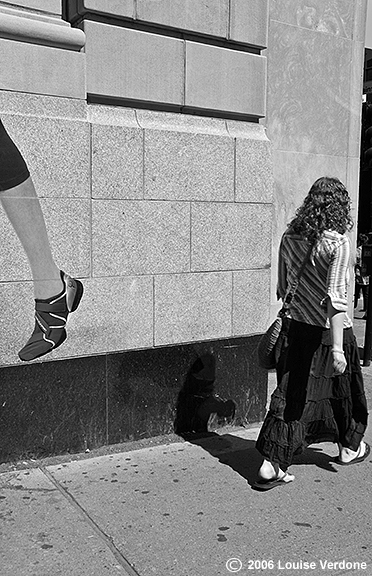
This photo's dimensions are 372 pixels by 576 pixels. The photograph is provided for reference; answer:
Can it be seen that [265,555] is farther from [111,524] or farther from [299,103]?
[299,103]

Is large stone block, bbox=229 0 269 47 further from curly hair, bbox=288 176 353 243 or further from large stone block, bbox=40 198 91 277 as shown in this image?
large stone block, bbox=40 198 91 277

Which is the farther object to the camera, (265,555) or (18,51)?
(18,51)

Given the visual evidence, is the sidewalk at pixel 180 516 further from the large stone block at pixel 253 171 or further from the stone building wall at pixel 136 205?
the large stone block at pixel 253 171

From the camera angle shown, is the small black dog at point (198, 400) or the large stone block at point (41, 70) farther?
the small black dog at point (198, 400)

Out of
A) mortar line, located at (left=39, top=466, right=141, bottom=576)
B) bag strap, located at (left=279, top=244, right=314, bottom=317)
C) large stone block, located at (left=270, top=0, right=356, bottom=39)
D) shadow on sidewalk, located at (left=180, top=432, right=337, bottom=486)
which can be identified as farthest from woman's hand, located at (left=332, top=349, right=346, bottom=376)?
large stone block, located at (left=270, top=0, right=356, bottom=39)

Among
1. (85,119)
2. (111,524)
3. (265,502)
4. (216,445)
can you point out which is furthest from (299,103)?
(111,524)

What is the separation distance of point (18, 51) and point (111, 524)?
314 cm

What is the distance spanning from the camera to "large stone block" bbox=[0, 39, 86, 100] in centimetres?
418

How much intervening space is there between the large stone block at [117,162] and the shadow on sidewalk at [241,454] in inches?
82.3

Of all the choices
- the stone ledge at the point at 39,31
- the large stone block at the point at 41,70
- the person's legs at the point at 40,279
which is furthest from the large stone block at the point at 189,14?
the person's legs at the point at 40,279

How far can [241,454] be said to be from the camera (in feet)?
15.8

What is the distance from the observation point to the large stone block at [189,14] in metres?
4.70

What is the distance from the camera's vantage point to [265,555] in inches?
130

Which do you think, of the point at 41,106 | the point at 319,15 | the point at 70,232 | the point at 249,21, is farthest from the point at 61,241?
the point at 319,15
